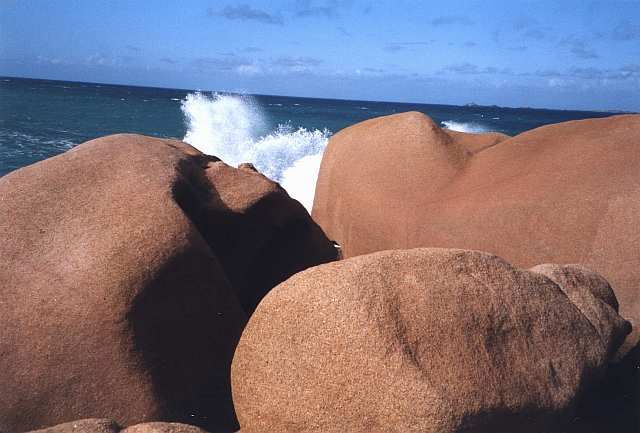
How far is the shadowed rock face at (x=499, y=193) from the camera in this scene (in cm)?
389

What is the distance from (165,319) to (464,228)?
2004mm

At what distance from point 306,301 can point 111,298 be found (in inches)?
34.9

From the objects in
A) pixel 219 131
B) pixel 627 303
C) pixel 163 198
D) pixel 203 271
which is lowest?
pixel 219 131

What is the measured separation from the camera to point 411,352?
7.68 feet

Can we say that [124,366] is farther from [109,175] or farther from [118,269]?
[109,175]

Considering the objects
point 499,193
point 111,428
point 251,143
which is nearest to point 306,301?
point 111,428

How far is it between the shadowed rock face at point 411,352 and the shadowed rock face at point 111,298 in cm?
52

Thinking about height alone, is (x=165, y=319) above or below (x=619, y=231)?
below

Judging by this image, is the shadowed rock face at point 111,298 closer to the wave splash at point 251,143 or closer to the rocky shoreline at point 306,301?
the rocky shoreline at point 306,301

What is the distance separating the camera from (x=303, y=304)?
247 centimetres

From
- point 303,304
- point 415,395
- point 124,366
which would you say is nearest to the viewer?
point 415,395

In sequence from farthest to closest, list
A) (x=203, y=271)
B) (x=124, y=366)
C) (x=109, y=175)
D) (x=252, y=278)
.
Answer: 1. (x=252, y=278)
2. (x=109, y=175)
3. (x=203, y=271)
4. (x=124, y=366)

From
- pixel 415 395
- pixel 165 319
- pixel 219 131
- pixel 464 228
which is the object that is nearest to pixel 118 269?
pixel 165 319

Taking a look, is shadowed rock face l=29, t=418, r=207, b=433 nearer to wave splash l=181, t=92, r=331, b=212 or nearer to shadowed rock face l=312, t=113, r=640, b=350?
shadowed rock face l=312, t=113, r=640, b=350
